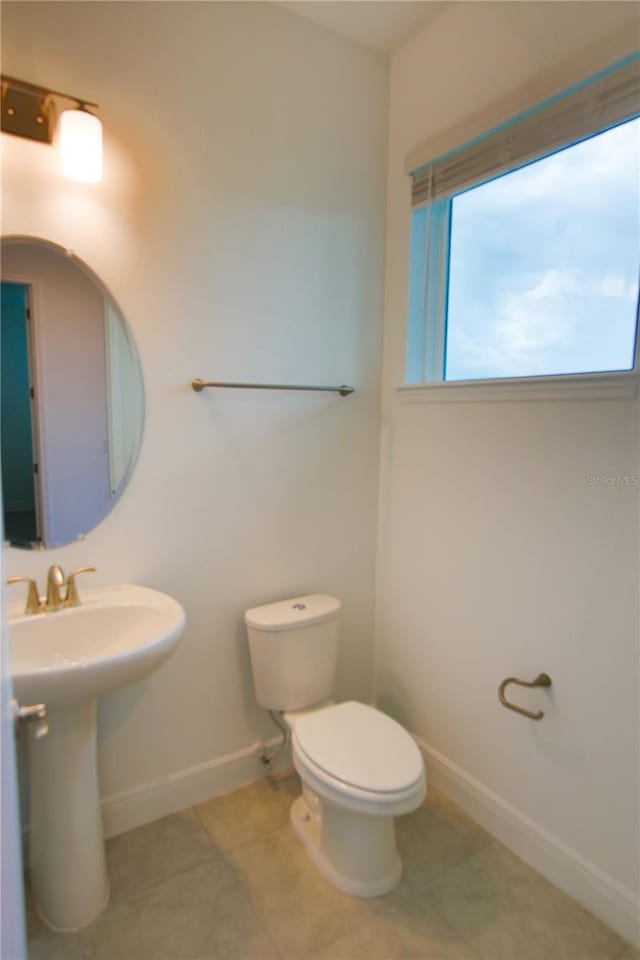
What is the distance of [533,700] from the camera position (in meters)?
1.56

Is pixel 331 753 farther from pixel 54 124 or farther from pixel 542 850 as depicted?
pixel 54 124

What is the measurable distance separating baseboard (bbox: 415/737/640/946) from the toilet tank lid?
69 cm

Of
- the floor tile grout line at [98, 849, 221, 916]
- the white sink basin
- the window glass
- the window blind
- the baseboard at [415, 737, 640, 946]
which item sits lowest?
the floor tile grout line at [98, 849, 221, 916]

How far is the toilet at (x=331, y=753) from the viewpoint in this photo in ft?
4.47

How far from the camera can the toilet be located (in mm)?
1363

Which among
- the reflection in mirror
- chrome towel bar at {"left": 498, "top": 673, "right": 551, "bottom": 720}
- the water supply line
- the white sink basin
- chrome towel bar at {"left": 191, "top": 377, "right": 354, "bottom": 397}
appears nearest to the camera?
the white sink basin

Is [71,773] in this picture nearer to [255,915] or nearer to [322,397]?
[255,915]

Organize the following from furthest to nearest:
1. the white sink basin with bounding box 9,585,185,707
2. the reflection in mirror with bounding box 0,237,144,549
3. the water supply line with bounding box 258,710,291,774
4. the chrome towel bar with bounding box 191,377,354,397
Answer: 1. the water supply line with bounding box 258,710,291,774
2. the chrome towel bar with bounding box 191,377,354,397
3. the reflection in mirror with bounding box 0,237,144,549
4. the white sink basin with bounding box 9,585,185,707

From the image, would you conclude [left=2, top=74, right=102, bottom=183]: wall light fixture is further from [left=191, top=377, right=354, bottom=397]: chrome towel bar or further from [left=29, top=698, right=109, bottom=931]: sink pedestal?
[left=29, top=698, right=109, bottom=931]: sink pedestal

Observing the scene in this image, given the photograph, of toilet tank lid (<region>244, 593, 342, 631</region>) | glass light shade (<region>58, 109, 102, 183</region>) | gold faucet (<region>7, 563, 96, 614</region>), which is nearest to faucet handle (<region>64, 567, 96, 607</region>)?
gold faucet (<region>7, 563, 96, 614</region>)

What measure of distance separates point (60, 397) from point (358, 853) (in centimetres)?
154

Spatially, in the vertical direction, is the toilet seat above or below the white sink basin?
below

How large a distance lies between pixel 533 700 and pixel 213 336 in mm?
1496

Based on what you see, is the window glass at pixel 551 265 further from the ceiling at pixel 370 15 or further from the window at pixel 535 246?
the ceiling at pixel 370 15
